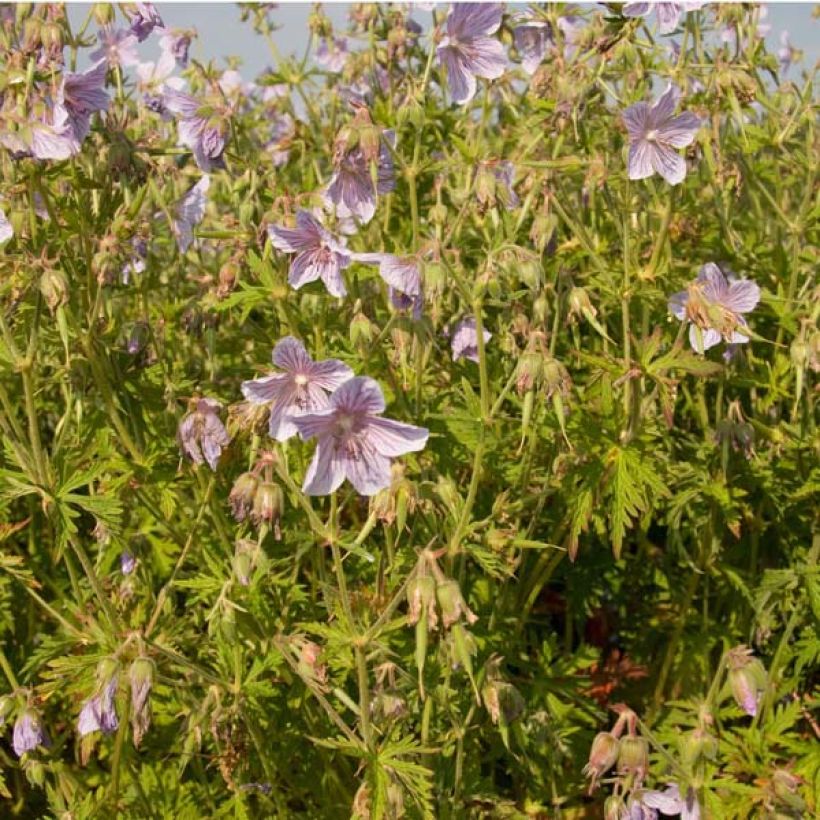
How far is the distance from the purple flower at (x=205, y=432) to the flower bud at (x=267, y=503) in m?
0.43

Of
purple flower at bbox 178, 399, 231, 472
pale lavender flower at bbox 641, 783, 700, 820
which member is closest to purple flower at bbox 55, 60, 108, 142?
purple flower at bbox 178, 399, 231, 472

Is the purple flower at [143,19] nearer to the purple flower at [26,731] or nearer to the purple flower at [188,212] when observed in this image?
the purple flower at [188,212]

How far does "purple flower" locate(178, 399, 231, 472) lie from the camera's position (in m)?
2.53

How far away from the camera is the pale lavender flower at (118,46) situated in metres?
3.29

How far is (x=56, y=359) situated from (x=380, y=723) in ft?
4.51

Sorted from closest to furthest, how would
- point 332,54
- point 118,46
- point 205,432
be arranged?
1. point 205,432
2. point 118,46
3. point 332,54

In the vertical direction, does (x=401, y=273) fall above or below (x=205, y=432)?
above

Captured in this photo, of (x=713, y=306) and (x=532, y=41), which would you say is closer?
(x=713, y=306)

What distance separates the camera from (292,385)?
210 centimetres

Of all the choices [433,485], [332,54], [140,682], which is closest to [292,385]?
[433,485]

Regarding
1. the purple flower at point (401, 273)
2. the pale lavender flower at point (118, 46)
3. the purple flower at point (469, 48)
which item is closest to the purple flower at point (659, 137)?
the purple flower at point (469, 48)

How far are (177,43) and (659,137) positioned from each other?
2.04 metres

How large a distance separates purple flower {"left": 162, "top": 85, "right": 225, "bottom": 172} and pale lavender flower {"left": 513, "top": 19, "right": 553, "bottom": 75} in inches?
48.0

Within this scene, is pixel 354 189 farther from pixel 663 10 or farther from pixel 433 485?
pixel 663 10
